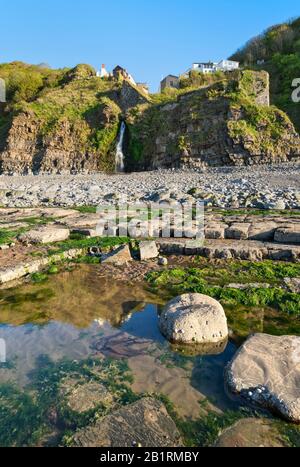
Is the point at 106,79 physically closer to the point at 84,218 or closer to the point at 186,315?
the point at 84,218

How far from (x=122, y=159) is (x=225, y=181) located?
17804mm

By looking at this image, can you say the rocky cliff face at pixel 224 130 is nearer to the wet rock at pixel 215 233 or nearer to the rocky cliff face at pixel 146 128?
the rocky cliff face at pixel 146 128

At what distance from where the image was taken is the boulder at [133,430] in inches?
122

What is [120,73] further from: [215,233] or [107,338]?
[107,338]

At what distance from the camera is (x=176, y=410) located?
355 centimetres

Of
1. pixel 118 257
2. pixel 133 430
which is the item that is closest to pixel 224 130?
pixel 118 257

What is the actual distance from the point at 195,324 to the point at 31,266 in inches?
174

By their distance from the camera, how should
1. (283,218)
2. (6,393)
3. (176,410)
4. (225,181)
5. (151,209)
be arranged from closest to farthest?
(176,410) < (6,393) < (283,218) < (151,209) < (225,181)

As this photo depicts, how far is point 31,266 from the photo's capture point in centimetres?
773

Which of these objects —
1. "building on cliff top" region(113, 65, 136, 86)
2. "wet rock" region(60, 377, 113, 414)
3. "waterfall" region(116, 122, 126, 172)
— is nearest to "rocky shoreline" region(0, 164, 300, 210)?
"wet rock" region(60, 377, 113, 414)

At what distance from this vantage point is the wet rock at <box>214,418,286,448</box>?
3068 millimetres

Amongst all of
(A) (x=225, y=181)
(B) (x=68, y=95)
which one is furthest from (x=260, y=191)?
(B) (x=68, y=95)

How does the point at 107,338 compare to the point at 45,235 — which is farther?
the point at 45,235

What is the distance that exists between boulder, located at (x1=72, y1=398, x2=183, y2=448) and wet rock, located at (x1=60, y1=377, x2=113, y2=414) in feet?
0.95
